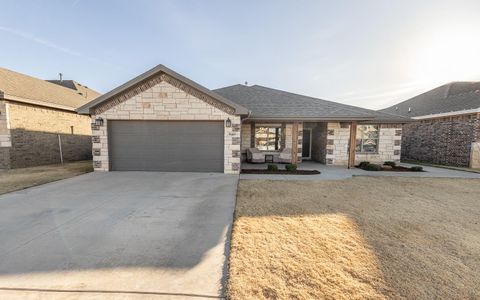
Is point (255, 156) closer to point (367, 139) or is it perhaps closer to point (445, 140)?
point (367, 139)

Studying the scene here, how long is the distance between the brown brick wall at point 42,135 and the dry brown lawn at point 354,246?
13.2 metres

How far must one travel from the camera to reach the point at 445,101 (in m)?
14.6

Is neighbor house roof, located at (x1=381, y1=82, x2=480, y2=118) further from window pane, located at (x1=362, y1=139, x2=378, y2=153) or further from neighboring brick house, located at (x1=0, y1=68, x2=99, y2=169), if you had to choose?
neighboring brick house, located at (x1=0, y1=68, x2=99, y2=169)

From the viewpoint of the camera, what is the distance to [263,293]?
83.4 inches

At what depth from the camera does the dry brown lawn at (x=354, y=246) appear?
2.22 metres

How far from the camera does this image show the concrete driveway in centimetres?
223

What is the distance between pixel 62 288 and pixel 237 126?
24.6ft

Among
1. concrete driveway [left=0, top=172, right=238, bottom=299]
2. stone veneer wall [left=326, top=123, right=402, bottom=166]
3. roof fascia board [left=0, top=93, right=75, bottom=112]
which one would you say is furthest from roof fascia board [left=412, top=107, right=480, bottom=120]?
roof fascia board [left=0, top=93, right=75, bottom=112]

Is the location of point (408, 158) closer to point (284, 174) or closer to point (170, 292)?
point (284, 174)

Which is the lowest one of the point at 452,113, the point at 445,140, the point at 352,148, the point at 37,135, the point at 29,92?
the point at 352,148

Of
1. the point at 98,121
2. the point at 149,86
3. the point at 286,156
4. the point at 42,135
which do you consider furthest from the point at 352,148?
the point at 42,135

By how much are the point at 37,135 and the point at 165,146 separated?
885cm

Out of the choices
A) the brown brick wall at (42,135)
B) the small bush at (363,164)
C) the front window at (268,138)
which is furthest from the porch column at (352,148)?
the brown brick wall at (42,135)

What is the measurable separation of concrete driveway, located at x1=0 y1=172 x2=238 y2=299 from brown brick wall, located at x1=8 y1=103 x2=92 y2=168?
747 centimetres
